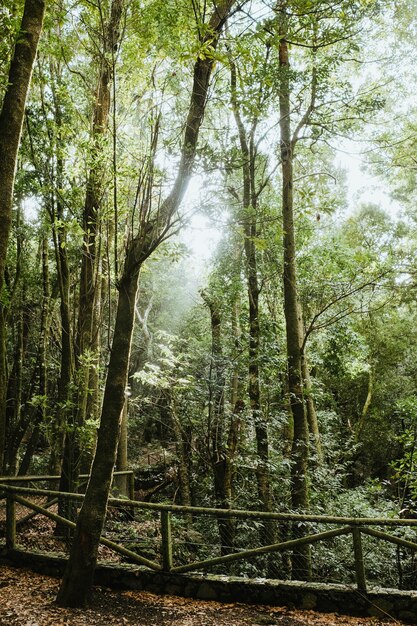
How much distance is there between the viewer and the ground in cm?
457

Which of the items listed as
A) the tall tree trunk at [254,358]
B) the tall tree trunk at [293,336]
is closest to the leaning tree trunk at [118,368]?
the tall tree trunk at [254,358]

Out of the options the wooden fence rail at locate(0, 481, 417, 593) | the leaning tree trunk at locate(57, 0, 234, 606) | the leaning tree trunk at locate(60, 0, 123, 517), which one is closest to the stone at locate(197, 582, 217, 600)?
the wooden fence rail at locate(0, 481, 417, 593)

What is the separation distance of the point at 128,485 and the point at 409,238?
15682mm

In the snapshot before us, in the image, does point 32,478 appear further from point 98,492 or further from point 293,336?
point 293,336

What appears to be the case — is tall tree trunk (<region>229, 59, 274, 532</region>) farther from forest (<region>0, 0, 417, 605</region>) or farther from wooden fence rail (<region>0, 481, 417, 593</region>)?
wooden fence rail (<region>0, 481, 417, 593</region>)

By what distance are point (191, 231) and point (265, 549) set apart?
4.17 meters

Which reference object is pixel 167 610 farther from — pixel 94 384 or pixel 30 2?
pixel 30 2

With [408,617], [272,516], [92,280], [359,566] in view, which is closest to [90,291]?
[92,280]

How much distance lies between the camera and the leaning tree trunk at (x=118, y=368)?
4.71 m

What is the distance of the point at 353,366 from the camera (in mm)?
14297

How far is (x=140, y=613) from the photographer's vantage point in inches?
193

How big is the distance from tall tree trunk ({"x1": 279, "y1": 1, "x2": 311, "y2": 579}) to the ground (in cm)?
213

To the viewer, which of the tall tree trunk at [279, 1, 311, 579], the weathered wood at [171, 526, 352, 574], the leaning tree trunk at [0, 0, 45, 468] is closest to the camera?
the leaning tree trunk at [0, 0, 45, 468]

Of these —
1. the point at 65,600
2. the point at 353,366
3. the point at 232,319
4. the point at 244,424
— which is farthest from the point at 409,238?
the point at 65,600
